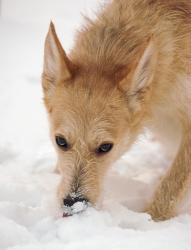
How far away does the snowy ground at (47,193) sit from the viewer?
3566mm

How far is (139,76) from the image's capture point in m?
4.24

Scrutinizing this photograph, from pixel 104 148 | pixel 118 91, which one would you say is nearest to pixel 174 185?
pixel 104 148

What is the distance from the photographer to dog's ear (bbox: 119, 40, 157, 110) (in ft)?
13.4

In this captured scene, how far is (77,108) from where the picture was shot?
4.06 metres

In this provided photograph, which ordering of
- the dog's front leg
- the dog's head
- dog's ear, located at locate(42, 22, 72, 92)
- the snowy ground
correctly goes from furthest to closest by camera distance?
the dog's front leg
dog's ear, located at locate(42, 22, 72, 92)
the dog's head
the snowy ground

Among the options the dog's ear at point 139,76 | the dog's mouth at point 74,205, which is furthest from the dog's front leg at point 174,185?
the dog's mouth at point 74,205

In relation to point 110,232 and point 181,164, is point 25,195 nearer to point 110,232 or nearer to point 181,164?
point 110,232

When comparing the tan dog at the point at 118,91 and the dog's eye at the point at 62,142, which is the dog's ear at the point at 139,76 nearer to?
the tan dog at the point at 118,91

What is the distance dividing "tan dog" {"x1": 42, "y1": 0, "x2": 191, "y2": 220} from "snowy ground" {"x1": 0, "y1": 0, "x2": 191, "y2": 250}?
26 centimetres

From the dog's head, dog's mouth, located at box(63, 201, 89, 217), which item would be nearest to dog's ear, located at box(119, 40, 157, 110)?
the dog's head

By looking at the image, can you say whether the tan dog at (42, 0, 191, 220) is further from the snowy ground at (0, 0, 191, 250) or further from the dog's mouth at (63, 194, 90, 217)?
the snowy ground at (0, 0, 191, 250)

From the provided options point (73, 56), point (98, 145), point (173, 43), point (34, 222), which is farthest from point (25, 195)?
point (173, 43)

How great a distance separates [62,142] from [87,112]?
1.17 feet

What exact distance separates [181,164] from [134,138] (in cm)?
67
